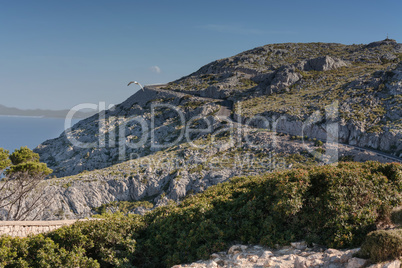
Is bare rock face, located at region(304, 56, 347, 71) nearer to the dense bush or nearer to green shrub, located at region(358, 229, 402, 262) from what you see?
the dense bush

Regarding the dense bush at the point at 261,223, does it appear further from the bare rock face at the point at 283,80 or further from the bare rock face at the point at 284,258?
the bare rock face at the point at 283,80

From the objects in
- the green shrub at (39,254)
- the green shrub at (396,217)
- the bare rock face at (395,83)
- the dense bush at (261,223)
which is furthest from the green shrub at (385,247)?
the bare rock face at (395,83)

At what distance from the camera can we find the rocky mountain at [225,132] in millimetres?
49781

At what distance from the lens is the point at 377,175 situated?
42.2 feet

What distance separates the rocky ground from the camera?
31.2 feet

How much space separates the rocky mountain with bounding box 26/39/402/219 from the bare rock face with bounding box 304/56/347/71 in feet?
1.05

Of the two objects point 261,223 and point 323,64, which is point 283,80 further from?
point 261,223

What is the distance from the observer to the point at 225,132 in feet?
205

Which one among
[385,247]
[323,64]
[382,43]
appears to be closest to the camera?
[385,247]

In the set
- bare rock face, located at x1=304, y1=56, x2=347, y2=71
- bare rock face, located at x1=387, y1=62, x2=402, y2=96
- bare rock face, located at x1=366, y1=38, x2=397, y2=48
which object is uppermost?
bare rock face, located at x1=366, y1=38, x2=397, y2=48

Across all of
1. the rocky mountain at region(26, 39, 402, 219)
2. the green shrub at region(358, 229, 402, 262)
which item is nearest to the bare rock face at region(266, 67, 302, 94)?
the rocky mountain at region(26, 39, 402, 219)

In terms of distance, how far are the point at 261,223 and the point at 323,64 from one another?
93149mm

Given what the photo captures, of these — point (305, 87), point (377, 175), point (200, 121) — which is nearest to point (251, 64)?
point (305, 87)

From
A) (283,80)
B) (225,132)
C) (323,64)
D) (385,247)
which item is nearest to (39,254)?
(385,247)
